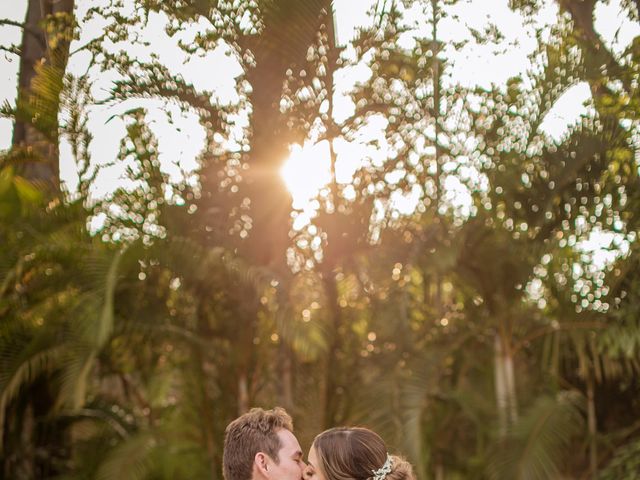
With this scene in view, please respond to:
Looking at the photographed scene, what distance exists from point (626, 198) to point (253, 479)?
337 inches

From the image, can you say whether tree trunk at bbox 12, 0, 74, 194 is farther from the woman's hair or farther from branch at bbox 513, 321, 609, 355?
the woman's hair

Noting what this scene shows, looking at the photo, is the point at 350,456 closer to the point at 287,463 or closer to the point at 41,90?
the point at 287,463

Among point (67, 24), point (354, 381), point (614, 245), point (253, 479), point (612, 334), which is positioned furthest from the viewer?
point (67, 24)

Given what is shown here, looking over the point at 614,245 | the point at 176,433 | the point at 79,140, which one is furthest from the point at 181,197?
the point at 614,245

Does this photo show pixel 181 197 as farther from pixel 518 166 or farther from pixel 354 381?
pixel 518 166

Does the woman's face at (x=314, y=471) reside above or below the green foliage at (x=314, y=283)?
below

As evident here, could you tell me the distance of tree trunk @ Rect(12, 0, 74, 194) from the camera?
1105 cm

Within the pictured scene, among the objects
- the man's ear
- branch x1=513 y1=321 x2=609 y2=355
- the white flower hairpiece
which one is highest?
branch x1=513 y1=321 x2=609 y2=355

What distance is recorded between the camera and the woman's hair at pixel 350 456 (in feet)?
12.4

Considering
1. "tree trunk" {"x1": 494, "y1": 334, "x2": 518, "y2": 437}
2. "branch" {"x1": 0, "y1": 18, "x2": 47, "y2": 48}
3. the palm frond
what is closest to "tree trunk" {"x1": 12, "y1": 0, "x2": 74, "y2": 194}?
"branch" {"x1": 0, "y1": 18, "x2": 47, "y2": 48}

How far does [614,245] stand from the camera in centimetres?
1173

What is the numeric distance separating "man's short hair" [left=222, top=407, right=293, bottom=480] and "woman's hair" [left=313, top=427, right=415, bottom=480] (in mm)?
171

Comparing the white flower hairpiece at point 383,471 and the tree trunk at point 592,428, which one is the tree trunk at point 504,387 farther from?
the white flower hairpiece at point 383,471

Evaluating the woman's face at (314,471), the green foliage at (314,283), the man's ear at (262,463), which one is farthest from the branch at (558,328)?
the man's ear at (262,463)
